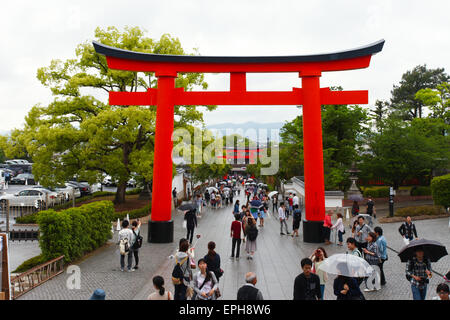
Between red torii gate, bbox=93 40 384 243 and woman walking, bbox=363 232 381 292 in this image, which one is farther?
red torii gate, bbox=93 40 384 243

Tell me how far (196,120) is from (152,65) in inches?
269

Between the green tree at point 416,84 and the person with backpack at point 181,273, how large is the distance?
40.0 meters

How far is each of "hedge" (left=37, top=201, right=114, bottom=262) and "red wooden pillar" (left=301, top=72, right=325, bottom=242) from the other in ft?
26.5

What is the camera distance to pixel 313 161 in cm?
1320

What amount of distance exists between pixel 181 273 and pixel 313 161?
867cm

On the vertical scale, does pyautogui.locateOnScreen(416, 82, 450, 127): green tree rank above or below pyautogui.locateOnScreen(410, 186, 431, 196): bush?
above

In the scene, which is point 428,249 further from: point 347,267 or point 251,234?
point 251,234

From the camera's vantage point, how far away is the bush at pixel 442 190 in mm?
17642

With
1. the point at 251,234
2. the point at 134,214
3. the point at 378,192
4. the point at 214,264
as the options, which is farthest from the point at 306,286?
the point at 378,192

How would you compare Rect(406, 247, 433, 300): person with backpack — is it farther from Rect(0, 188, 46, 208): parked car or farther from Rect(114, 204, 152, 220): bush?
Rect(0, 188, 46, 208): parked car

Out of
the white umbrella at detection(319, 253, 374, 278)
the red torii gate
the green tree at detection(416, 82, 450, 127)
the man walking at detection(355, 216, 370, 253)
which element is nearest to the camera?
the white umbrella at detection(319, 253, 374, 278)

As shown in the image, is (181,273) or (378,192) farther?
(378,192)

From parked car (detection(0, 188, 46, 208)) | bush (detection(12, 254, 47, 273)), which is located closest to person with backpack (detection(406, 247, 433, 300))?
bush (detection(12, 254, 47, 273))

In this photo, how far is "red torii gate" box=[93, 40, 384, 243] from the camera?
13.2 m
